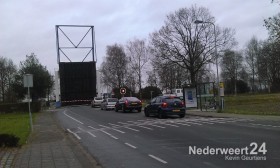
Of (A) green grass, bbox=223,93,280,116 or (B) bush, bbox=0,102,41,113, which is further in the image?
(B) bush, bbox=0,102,41,113

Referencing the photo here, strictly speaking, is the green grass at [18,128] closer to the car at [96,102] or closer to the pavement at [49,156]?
the pavement at [49,156]

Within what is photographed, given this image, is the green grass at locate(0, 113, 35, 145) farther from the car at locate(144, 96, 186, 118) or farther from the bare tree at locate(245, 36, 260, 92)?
the bare tree at locate(245, 36, 260, 92)

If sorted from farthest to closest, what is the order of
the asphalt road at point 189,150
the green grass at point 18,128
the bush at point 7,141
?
the green grass at point 18,128 < the bush at point 7,141 < the asphalt road at point 189,150

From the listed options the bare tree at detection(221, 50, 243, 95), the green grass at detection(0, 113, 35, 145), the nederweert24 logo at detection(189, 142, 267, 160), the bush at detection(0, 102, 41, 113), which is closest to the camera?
the nederweert24 logo at detection(189, 142, 267, 160)

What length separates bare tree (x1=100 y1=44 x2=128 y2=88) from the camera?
9462cm

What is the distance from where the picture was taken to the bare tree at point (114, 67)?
94625 millimetres

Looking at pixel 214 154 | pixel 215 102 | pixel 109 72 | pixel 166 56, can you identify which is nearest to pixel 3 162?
pixel 214 154

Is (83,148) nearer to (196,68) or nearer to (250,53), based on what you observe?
(196,68)

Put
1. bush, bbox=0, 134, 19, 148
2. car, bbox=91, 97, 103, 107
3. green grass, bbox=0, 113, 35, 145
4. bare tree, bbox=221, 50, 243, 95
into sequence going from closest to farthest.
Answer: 1. bush, bbox=0, 134, 19, 148
2. green grass, bbox=0, 113, 35, 145
3. car, bbox=91, 97, 103, 107
4. bare tree, bbox=221, 50, 243, 95

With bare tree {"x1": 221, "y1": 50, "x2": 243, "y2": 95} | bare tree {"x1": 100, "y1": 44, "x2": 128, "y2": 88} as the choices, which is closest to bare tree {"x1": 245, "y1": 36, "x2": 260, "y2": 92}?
bare tree {"x1": 221, "y1": 50, "x2": 243, "y2": 95}

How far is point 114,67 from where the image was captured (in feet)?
315

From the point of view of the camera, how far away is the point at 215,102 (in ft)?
118

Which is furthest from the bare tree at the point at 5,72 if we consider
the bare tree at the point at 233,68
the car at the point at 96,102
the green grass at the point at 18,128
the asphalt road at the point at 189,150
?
the asphalt road at the point at 189,150

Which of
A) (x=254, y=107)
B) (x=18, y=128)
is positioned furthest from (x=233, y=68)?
(x=18, y=128)
